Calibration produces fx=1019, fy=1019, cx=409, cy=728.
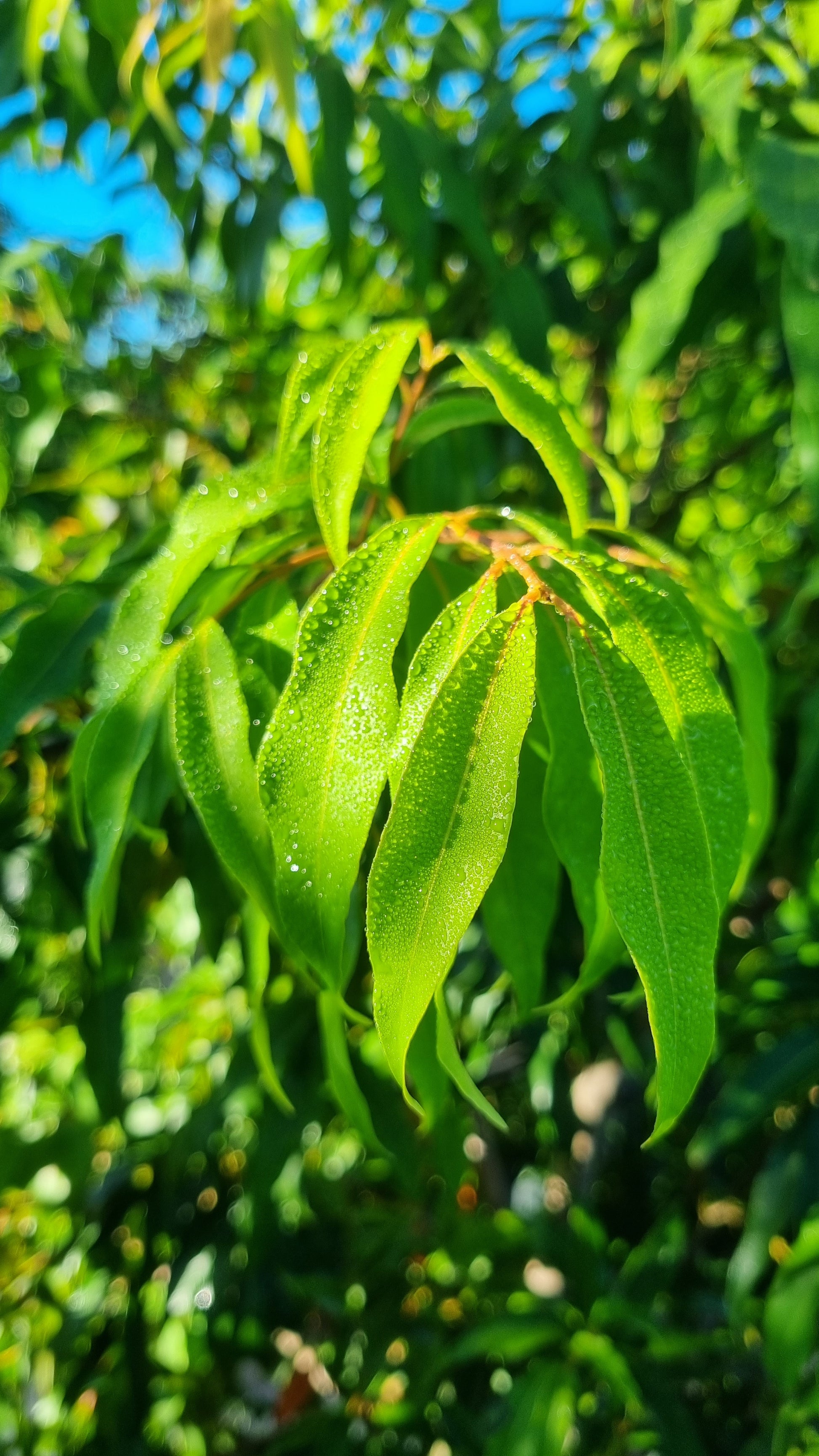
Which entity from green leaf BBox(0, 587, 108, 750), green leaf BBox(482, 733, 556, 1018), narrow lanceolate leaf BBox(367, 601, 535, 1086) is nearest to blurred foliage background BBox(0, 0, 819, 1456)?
green leaf BBox(0, 587, 108, 750)

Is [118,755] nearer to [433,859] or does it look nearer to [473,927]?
[433,859]

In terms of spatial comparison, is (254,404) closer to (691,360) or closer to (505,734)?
(691,360)

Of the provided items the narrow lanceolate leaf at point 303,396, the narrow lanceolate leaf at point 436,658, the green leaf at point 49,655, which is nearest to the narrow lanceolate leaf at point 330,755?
the narrow lanceolate leaf at point 436,658

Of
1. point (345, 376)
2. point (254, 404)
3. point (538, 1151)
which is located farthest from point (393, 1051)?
point (254, 404)

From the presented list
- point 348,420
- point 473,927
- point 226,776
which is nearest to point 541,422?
point 348,420

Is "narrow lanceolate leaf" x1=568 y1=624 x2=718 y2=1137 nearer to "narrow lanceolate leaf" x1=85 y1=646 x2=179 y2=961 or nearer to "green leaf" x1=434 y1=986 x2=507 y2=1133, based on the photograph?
"green leaf" x1=434 y1=986 x2=507 y2=1133
